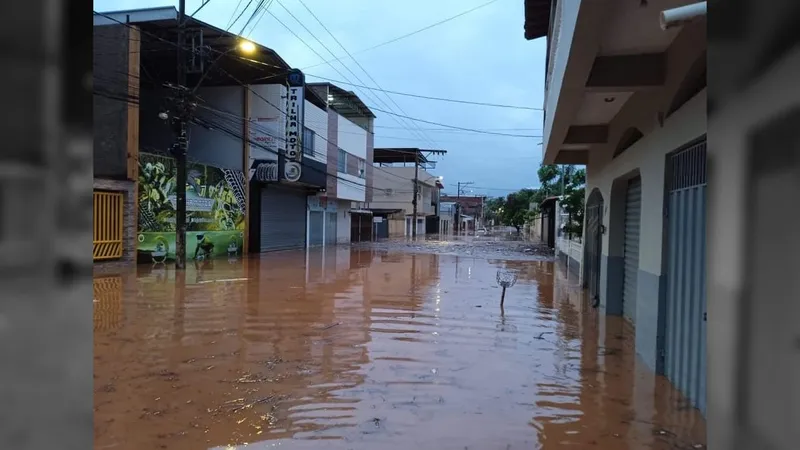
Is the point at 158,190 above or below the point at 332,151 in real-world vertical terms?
below

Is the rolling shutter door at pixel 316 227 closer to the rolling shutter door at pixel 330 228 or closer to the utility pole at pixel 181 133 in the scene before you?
→ the rolling shutter door at pixel 330 228

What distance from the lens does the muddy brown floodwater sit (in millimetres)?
4082

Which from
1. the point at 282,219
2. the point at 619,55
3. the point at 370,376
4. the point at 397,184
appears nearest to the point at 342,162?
the point at 282,219

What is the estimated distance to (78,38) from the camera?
4.49ft

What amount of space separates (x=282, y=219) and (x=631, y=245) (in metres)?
19.2

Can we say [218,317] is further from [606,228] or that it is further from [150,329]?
[606,228]

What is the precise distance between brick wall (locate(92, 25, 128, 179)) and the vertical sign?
19.0 feet

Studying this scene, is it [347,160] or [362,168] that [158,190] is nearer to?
[347,160]

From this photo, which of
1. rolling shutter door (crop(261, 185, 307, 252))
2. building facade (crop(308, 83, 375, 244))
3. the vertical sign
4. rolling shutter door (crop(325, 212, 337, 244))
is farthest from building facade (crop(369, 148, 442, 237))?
the vertical sign

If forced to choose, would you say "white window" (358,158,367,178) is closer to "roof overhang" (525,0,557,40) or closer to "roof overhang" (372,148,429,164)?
"roof overhang" (372,148,429,164)

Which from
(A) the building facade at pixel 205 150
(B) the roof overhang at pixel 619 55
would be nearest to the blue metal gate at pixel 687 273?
(B) the roof overhang at pixel 619 55

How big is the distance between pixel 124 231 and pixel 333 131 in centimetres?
1547

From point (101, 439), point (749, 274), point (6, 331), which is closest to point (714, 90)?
point (749, 274)

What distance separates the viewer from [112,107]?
623 inches
